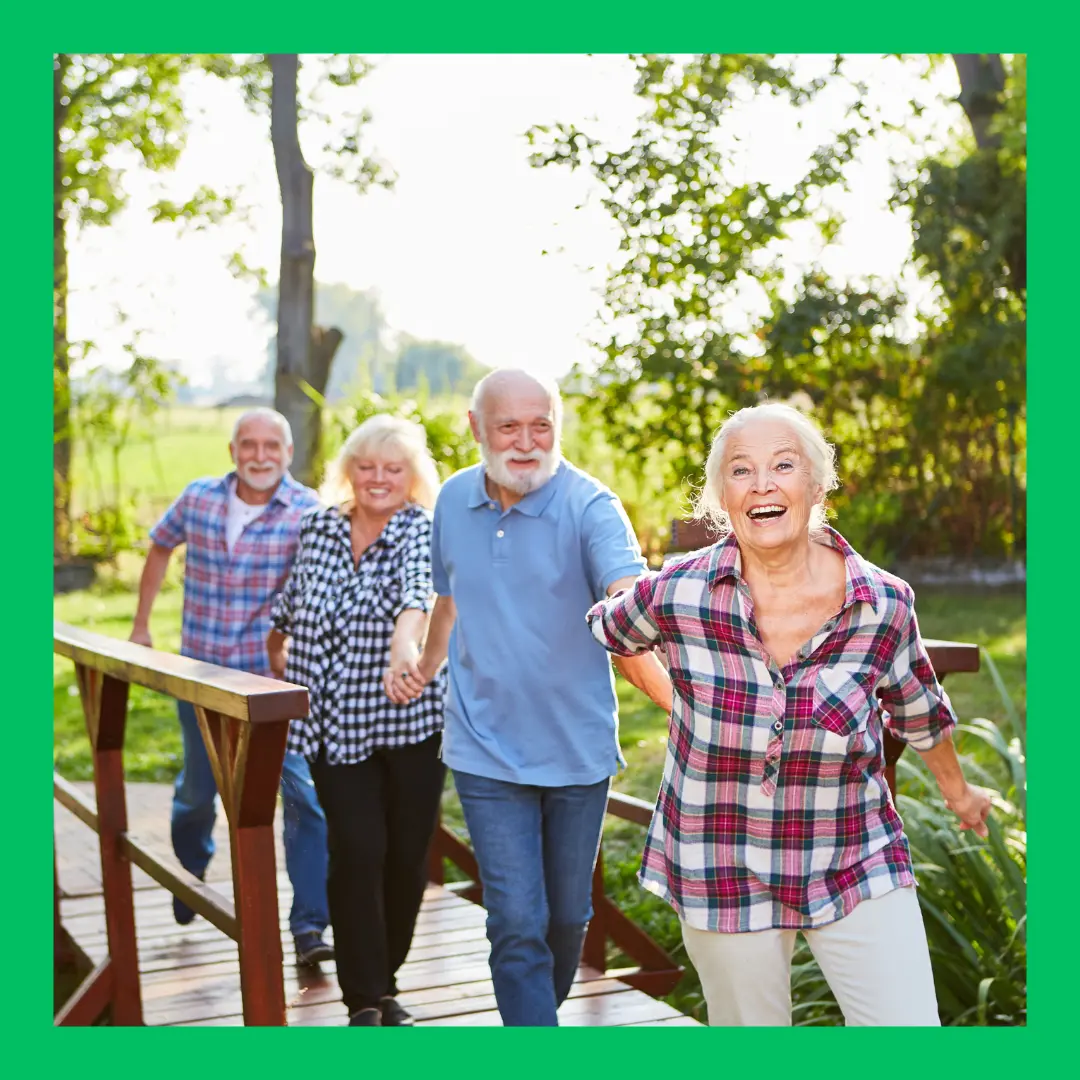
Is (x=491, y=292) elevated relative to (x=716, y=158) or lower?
lower

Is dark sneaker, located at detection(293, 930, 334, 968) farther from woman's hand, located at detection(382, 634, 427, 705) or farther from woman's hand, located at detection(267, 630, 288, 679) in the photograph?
woman's hand, located at detection(382, 634, 427, 705)

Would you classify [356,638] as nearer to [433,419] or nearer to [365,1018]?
[365,1018]

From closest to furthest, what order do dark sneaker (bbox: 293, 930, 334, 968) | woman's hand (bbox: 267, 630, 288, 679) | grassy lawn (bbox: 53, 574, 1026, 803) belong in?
woman's hand (bbox: 267, 630, 288, 679) → dark sneaker (bbox: 293, 930, 334, 968) → grassy lawn (bbox: 53, 574, 1026, 803)

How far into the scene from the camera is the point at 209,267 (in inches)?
475

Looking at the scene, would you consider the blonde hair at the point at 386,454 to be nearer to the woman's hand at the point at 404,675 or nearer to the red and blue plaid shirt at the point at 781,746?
the woman's hand at the point at 404,675

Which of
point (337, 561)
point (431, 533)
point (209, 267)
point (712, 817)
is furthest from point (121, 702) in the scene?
point (209, 267)

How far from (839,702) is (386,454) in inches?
58.2

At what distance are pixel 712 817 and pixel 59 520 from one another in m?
10.8

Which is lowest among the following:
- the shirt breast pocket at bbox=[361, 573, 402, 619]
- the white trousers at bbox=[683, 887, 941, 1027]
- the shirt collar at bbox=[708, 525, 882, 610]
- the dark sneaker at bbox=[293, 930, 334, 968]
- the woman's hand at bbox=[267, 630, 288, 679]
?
the dark sneaker at bbox=[293, 930, 334, 968]

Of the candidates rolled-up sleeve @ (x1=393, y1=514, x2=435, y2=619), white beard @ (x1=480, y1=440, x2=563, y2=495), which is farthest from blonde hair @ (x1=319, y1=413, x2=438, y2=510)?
white beard @ (x1=480, y1=440, x2=563, y2=495)

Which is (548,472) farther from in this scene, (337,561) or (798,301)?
(798,301)

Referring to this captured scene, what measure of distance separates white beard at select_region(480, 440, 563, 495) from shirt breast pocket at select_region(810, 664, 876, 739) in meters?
0.84

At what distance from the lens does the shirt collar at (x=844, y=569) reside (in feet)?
7.09

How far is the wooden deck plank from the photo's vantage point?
356cm
